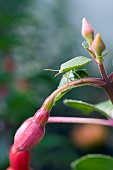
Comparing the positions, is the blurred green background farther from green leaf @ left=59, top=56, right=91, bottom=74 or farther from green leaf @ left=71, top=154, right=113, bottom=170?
green leaf @ left=59, top=56, right=91, bottom=74

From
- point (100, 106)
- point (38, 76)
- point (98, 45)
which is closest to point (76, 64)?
point (98, 45)

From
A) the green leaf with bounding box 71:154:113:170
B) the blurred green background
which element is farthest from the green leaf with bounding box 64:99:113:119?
the blurred green background

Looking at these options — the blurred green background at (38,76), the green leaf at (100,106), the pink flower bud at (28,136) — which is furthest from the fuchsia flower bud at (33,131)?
the blurred green background at (38,76)

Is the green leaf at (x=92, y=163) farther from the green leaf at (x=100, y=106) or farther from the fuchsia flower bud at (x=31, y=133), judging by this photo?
the fuchsia flower bud at (x=31, y=133)

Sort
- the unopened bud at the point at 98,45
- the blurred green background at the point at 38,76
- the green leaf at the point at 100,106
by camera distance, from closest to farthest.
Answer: the unopened bud at the point at 98,45, the green leaf at the point at 100,106, the blurred green background at the point at 38,76

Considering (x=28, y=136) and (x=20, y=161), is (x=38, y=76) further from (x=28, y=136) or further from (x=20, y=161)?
(x=28, y=136)

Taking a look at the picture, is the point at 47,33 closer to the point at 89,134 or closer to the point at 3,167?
the point at 89,134
